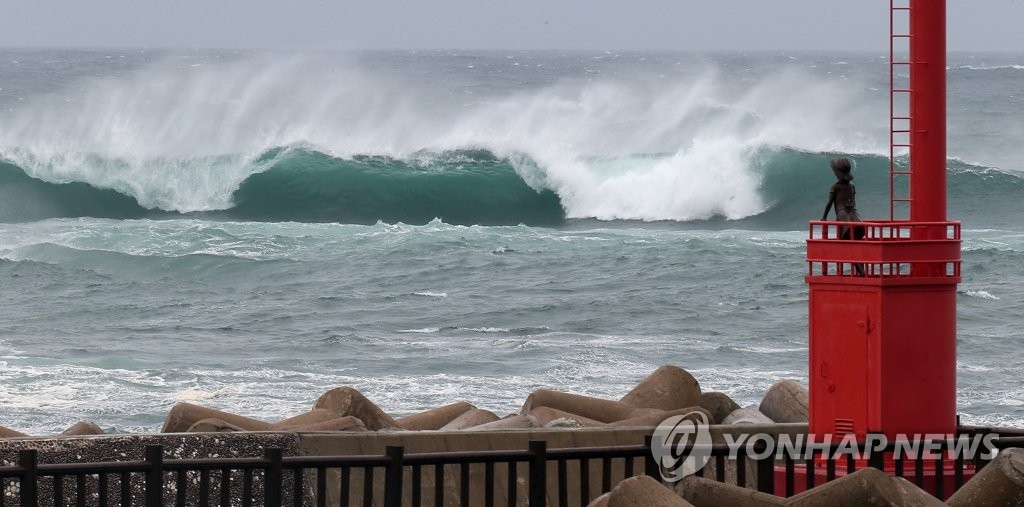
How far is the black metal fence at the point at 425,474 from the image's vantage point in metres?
5.84

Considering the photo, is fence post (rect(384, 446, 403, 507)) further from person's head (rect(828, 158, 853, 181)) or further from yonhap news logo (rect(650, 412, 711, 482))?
person's head (rect(828, 158, 853, 181))

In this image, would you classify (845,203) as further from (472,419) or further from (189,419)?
(189,419)

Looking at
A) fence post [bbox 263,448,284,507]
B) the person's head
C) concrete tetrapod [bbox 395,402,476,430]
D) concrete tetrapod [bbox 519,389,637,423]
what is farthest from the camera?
concrete tetrapod [bbox 395,402,476,430]

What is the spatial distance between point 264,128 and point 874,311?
39756 mm

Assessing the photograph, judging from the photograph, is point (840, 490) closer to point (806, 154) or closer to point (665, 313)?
point (665, 313)

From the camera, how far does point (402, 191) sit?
39781mm

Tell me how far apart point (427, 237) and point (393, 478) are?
79.2 feet

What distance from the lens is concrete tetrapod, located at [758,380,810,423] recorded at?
994 cm

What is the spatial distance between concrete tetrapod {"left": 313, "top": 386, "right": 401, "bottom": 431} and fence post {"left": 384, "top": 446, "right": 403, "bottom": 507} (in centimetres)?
338

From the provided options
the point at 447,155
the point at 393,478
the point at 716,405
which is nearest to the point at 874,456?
the point at 393,478

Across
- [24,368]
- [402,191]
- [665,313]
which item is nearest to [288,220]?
[402,191]

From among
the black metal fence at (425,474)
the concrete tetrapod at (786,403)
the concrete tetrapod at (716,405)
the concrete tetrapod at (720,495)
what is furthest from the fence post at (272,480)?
the concrete tetrapod at (716,405)

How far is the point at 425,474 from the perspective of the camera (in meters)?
7.81

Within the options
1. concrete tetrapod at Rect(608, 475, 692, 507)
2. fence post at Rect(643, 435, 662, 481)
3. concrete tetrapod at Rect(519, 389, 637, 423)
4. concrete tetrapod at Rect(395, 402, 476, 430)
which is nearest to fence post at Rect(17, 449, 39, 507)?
concrete tetrapod at Rect(608, 475, 692, 507)
